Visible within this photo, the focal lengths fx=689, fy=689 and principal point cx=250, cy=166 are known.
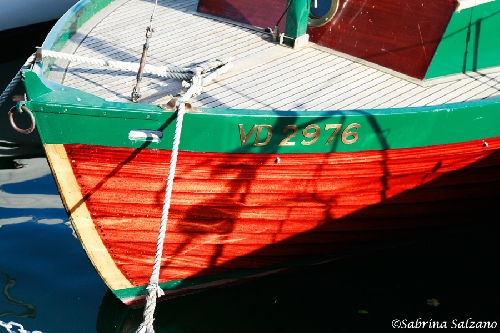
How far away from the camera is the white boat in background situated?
1370 centimetres

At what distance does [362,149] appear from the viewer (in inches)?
245

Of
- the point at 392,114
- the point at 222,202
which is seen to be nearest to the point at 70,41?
the point at 222,202

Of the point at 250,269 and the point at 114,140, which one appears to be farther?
the point at 250,269

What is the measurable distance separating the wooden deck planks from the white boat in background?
258 inches

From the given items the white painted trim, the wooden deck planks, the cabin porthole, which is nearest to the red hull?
the wooden deck planks

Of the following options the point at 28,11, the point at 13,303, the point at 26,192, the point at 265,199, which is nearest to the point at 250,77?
the point at 265,199

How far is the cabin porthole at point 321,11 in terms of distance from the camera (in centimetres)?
752

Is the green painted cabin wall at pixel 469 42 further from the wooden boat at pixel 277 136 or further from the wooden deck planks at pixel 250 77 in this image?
the wooden deck planks at pixel 250 77

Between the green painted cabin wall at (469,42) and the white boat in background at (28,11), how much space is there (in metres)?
9.67

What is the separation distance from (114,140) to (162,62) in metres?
1.59

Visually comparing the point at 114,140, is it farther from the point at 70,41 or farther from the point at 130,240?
the point at 70,41

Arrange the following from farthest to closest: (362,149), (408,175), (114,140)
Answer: (408,175) < (362,149) < (114,140)

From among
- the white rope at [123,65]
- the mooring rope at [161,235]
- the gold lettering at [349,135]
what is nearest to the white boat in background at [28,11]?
the white rope at [123,65]

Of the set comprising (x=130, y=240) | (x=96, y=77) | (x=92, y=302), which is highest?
(x=96, y=77)
